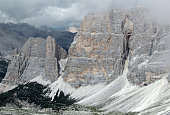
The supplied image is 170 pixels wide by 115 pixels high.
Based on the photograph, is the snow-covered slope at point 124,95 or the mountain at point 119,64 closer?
the snow-covered slope at point 124,95

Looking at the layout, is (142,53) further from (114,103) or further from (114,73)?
(114,103)

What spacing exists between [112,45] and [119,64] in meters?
12.7

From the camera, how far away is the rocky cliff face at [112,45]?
169 meters

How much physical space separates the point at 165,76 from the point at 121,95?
2366 centimetres

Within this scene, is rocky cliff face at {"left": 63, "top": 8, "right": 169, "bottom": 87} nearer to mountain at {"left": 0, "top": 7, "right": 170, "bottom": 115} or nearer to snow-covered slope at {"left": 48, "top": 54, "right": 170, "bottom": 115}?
mountain at {"left": 0, "top": 7, "right": 170, "bottom": 115}

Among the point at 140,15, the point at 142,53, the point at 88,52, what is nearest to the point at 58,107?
the point at 88,52

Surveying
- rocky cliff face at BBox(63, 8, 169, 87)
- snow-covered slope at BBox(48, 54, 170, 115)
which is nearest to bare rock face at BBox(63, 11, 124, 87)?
rocky cliff face at BBox(63, 8, 169, 87)

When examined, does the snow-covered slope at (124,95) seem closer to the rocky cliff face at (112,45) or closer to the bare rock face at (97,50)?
the rocky cliff face at (112,45)

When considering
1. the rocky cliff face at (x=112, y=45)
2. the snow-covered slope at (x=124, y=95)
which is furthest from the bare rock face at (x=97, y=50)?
the snow-covered slope at (x=124, y=95)

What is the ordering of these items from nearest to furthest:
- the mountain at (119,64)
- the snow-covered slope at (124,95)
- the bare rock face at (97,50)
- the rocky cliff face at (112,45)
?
the snow-covered slope at (124,95), the mountain at (119,64), the rocky cliff face at (112,45), the bare rock face at (97,50)

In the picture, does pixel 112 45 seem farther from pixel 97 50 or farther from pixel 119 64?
pixel 119 64

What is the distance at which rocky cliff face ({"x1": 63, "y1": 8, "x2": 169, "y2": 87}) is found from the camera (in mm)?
169125

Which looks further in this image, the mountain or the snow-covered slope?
the mountain

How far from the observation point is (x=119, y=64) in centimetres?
18288
